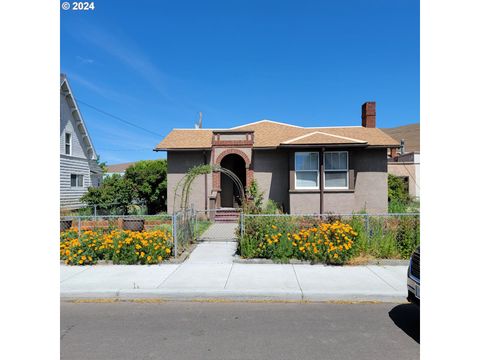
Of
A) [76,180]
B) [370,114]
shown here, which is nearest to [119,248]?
[76,180]

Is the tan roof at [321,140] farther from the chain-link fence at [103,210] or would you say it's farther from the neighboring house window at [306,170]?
the chain-link fence at [103,210]

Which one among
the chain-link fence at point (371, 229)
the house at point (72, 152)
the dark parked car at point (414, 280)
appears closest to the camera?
the dark parked car at point (414, 280)

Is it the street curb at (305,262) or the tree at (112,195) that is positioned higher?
the tree at (112,195)

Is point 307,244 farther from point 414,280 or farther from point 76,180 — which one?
point 76,180

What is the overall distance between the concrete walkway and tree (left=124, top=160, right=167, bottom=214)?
38.3 feet

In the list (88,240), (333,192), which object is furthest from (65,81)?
(333,192)

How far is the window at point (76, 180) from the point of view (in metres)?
20.0

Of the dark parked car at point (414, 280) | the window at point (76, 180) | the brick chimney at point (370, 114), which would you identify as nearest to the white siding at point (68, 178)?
the window at point (76, 180)

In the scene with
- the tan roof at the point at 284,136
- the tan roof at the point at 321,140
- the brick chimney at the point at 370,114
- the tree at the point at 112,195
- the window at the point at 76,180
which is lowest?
the tree at the point at 112,195

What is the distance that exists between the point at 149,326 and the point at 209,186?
37.8ft

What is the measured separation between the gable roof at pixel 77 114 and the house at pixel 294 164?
7.78 meters

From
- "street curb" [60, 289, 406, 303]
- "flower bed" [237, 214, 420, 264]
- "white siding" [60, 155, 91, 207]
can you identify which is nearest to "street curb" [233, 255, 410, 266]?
"flower bed" [237, 214, 420, 264]

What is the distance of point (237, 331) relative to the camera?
4.14 metres

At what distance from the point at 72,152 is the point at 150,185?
19.8ft
